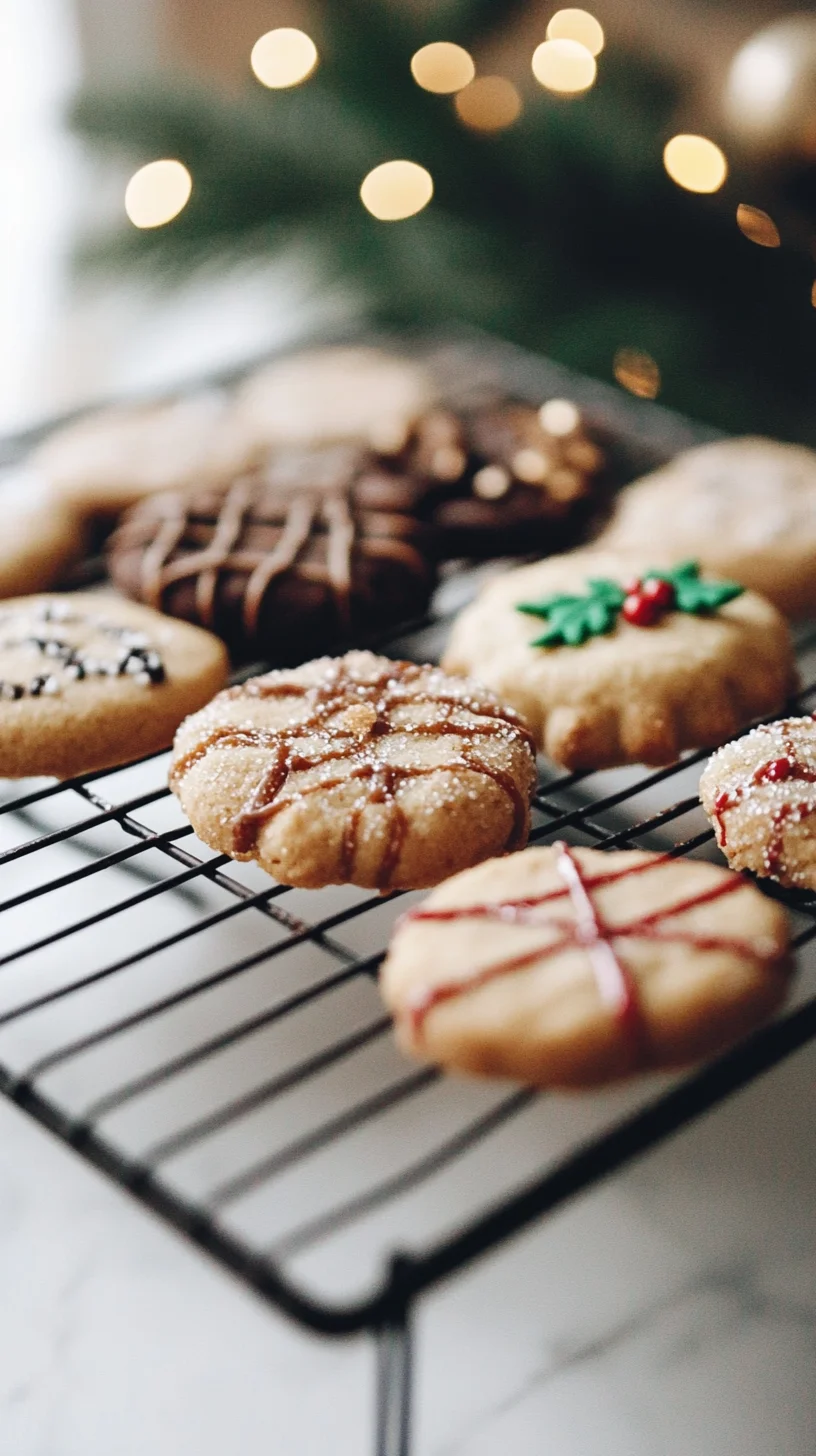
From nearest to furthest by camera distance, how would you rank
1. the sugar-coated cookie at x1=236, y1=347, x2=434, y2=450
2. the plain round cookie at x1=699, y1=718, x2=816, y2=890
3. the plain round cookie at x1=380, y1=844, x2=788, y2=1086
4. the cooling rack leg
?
1. the cooling rack leg
2. the plain round cookie at x1=380, y1=844, x2=788, y2=1086
3. the plain round cookie at x1=699, y1=718, x2=816, y2=890
4. the sugar-coated cookie at x1=236, y1=347, x2=434, y2=450

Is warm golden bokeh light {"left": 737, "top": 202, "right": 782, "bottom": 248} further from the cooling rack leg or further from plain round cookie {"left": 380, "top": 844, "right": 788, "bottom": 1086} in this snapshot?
the cooling rack leg

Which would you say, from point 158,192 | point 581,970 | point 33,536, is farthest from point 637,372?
point 581,970

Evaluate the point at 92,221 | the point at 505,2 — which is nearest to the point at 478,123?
the point at 505,2

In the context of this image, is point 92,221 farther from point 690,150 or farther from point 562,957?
point 562,957

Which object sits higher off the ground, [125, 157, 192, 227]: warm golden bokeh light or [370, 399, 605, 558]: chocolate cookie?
[125, 157, 192, 227]: warm golden bokeh light

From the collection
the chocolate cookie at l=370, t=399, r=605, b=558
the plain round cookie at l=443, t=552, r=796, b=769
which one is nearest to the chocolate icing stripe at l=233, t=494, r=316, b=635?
the chocolate cookie at l=370, t=399, r=605, b=558

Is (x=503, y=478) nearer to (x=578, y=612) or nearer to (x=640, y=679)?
(x=578, y=612)
